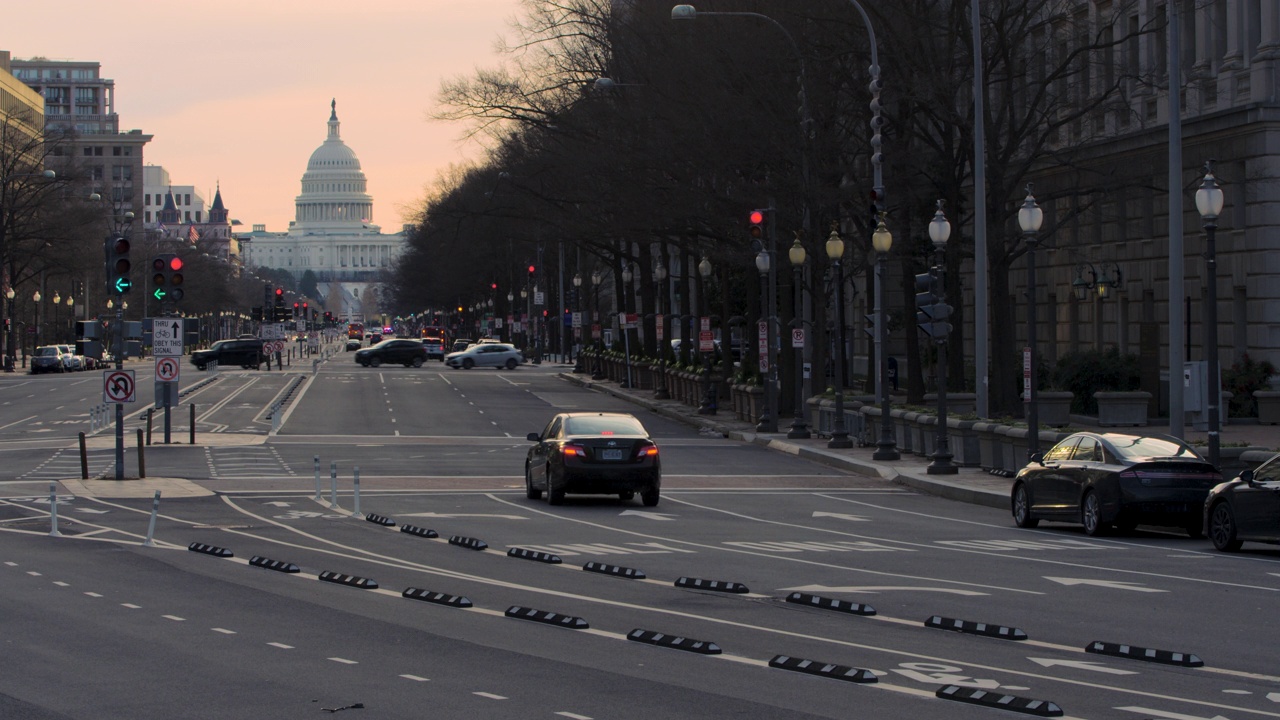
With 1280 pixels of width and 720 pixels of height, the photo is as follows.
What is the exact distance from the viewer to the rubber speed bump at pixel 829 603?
46.5 ft

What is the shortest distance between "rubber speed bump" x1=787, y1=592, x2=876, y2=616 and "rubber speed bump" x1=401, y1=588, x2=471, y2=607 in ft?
9.83

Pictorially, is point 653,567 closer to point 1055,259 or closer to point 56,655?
Answer: point 56,655

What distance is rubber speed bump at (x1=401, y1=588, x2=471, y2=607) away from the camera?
14742 mm

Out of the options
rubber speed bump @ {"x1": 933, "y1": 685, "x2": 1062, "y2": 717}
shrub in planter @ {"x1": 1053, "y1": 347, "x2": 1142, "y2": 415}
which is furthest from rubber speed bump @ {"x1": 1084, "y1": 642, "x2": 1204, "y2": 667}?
shrub in planter @ {"x1": 1053, "y1": 347, "x2": 1142, "y2": 415}

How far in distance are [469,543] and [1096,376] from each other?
27.1m

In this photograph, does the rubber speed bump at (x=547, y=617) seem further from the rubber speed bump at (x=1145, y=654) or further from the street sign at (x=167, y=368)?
the street sign at (x=167, y=368)

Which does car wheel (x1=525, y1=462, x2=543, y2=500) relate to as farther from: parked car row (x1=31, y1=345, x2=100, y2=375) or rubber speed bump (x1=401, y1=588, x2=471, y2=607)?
parked car row (x1=31, y1=345, x2=100, y2=375)

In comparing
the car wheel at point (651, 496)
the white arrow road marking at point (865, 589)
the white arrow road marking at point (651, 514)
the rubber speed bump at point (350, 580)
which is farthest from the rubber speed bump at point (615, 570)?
the car wheel at point (651, 496)

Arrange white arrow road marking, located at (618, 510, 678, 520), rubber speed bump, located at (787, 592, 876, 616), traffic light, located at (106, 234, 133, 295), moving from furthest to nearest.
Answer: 1. traffic light, located at (106, 234, 133, 295)
2. white arrow road marking, located at (618, 510, 678, 520)
3. rubber speed bump, located at (787, 592, 876, 616)

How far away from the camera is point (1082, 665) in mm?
11555

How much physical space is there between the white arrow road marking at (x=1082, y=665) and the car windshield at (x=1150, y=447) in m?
9.81

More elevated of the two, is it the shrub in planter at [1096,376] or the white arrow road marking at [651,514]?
the shrub in planter at [1096,376]

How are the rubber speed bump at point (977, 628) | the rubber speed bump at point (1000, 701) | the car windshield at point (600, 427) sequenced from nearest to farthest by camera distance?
the rubber speed bump at point (1000, 701)
the rubber speed bump at point (977, 628)
the car windshield at point (600, 427)

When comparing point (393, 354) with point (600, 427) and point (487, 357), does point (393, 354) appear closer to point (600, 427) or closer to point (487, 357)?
point (487, 357)
